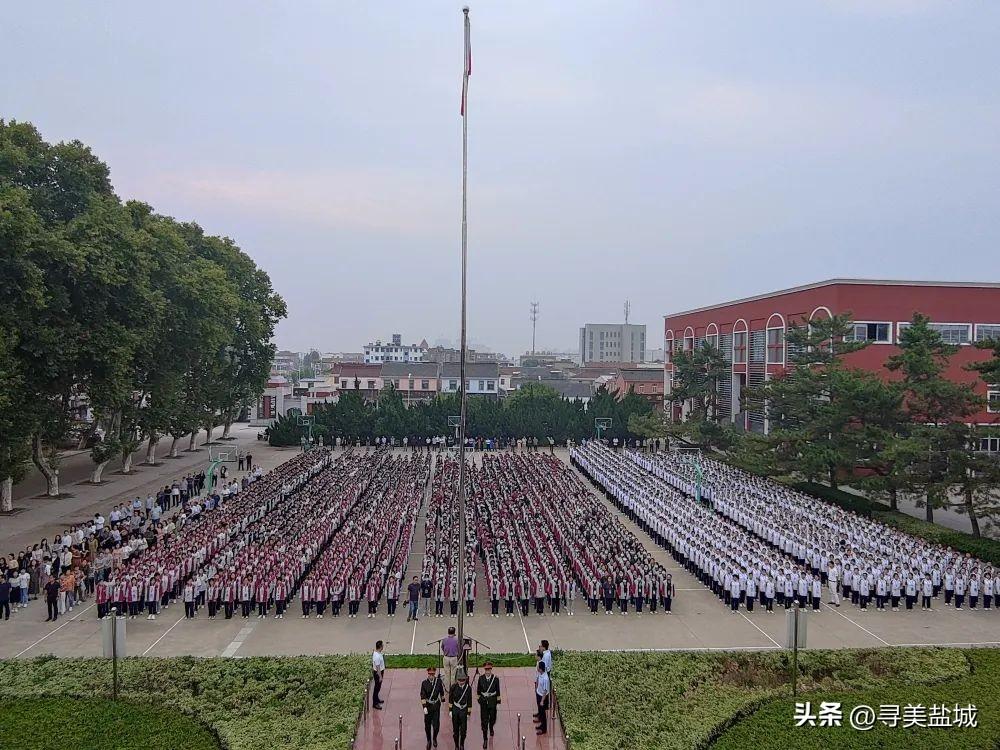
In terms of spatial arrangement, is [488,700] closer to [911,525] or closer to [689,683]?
[689,683]

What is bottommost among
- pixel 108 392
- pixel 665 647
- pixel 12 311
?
pixel 665 647

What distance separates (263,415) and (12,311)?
42020mm

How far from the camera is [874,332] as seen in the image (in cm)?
2828

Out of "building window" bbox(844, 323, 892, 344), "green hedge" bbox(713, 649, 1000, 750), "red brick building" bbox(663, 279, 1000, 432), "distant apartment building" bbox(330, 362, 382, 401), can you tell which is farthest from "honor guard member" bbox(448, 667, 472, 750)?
"distant apartment building" bbox(330, 362, 382, 401)

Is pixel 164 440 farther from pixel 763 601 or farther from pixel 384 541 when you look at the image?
pixel 763 601

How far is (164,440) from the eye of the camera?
42250mm

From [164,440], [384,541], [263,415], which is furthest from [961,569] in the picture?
[263,415]

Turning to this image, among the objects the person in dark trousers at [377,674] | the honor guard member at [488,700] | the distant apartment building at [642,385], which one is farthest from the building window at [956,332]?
the person in dark trousers at [377,674]

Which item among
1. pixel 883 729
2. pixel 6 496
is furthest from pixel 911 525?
pixel 6 496

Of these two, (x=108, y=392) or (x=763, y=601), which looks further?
(x=108, y=392)

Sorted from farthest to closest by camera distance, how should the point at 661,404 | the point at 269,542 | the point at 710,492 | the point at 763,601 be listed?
1. the point at 661,404
2. the point at 710,492
3. the point at 269,542
4. the point at 763,601

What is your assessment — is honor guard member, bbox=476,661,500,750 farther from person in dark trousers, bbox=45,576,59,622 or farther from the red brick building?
the red brick building

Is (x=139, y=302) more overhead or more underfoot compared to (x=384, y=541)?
more overhead

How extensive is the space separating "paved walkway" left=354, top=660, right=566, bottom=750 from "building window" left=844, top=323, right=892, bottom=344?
74.5 feet
